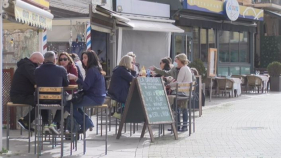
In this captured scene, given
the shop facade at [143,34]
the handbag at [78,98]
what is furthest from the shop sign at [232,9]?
the handbag at [78,98]

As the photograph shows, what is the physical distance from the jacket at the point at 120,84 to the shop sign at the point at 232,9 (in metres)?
15.3

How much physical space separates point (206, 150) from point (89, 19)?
6.48 m

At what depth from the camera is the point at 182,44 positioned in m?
24.4

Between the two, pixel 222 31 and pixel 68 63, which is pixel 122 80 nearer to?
pixel 68 63

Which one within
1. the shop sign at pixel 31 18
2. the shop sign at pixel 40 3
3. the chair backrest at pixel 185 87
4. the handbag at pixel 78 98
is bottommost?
the handbag at pixel 78 98

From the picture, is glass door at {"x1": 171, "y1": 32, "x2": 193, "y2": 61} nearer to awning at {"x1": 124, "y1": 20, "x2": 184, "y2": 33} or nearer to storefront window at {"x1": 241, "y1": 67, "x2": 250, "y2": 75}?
awning at {"x1": 124, "y1": 20, "x2": 184, "y2": 33}

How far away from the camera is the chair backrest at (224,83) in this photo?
22.3 m

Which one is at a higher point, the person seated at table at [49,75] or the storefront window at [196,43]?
the storefront window at [196,43]

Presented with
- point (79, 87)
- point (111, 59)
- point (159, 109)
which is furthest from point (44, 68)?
point (111, 59)

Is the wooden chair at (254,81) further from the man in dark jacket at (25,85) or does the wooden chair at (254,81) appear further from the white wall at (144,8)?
the man in dark jacket at (25,85)

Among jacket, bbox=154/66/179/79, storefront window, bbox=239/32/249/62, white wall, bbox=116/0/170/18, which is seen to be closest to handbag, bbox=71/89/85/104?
jacket, bbox=154/66/179/79

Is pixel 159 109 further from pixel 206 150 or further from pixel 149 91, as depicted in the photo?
pixel 206 150

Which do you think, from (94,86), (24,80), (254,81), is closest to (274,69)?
→ (254,81)

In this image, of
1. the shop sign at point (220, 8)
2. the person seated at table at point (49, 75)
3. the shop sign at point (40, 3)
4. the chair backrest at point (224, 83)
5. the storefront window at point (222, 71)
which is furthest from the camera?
the storefront window at point (222, 71)
